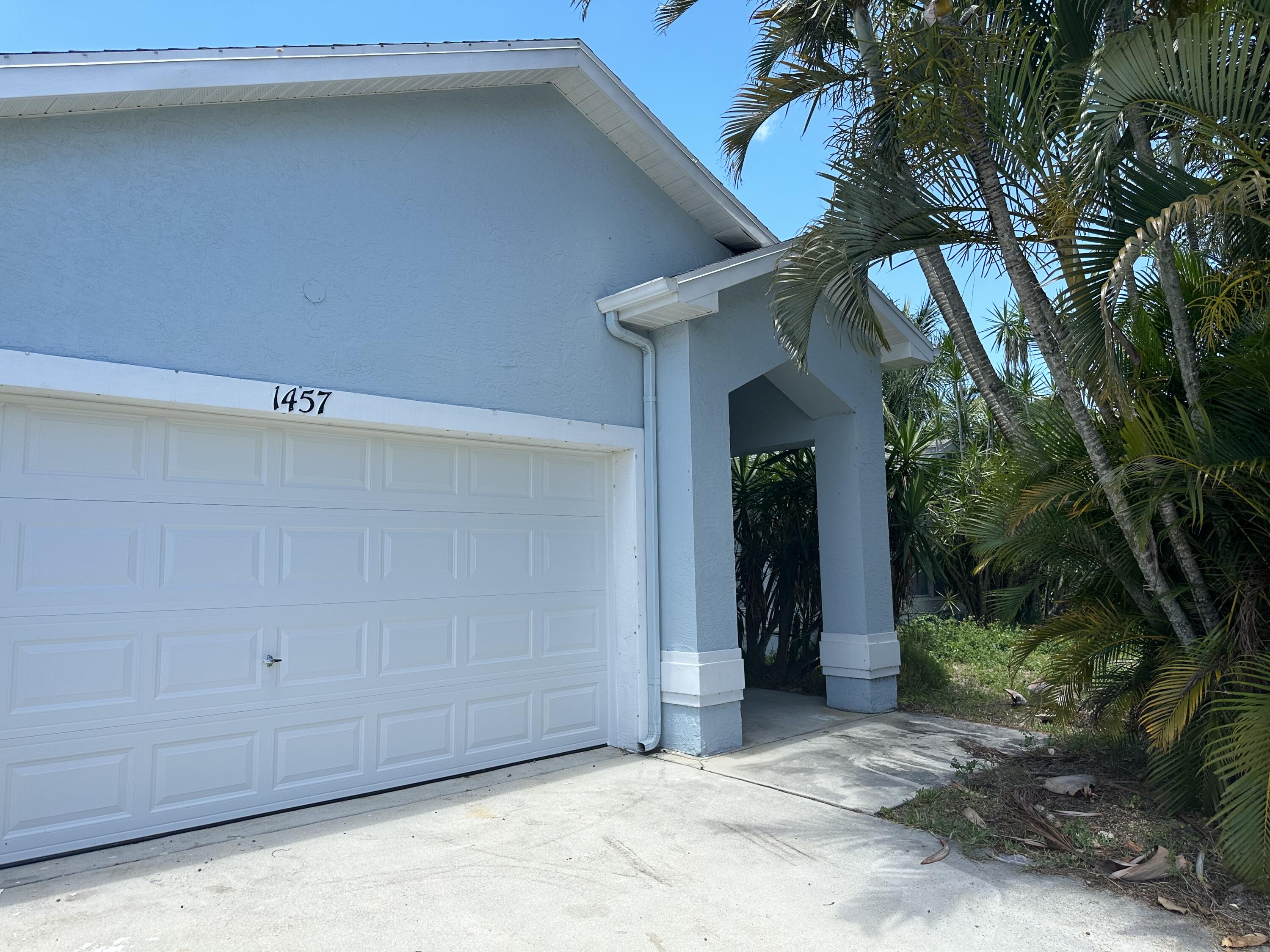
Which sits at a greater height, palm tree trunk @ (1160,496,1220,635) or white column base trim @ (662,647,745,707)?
palm tree trunk @ (1160,496,1220,635)

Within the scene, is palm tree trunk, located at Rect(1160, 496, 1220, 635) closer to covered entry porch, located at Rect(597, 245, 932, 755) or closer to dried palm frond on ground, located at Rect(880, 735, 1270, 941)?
dried palm frond on ground, located at Rect(880, 735, 1270, 941)

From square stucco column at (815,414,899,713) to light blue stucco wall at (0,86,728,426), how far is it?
246 centimetres

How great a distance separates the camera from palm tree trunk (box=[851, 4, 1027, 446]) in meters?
6.33

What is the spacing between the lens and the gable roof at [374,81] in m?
4.45

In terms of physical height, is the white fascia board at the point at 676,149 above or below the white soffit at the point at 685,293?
above

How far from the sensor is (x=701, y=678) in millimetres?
6691

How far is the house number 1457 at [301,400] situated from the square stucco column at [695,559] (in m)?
2.85

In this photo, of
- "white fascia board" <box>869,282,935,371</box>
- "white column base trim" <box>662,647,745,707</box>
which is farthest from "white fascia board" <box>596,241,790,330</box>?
"white column base trim" <box>662,647,745,707</box>

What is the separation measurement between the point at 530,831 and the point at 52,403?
3.55 metres

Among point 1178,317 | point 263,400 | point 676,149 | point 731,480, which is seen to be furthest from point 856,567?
point 263,400

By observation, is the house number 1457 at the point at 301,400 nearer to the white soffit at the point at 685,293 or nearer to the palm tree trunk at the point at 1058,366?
the white soffit at the point at 685,293

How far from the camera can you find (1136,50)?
426 cm

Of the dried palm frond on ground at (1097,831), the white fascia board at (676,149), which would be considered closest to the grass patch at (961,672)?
the dried palm frond on ground at (1097,831)

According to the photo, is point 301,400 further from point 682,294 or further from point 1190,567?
point 1190,567
